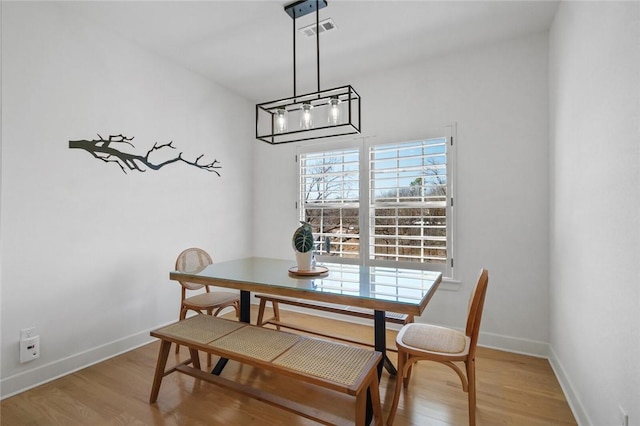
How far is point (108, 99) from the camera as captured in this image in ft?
8.86

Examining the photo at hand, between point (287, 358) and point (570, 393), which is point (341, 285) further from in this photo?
point (570, 393)

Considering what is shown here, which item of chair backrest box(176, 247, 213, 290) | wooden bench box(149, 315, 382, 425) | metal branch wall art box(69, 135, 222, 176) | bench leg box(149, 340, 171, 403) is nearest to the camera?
wooden bench box(149, 315, 382, 425)

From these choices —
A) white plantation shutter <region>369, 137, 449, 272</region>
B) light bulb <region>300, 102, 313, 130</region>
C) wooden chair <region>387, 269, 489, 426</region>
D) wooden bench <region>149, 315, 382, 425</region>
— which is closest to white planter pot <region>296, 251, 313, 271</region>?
wooden bench <region>149, 315, 382, 425</region>

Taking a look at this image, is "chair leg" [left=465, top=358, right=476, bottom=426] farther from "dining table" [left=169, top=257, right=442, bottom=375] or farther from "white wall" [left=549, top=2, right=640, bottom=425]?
"white wall" [left=549, top=2, right=640, bottom=425]

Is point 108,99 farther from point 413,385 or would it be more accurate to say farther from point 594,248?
point 594,248

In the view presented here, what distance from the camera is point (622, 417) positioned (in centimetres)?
131

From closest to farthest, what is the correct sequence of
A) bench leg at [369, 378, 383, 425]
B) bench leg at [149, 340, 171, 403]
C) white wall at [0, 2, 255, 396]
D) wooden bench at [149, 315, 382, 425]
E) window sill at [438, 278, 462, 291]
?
wooden bench at [149, 315, 382, 425], bench leg at [369, 378, 383, 425], bench leg at [149, 340, 171, 403], white wall at [0, 2, 255, 396], window sill at [438, 278, 462, 291]

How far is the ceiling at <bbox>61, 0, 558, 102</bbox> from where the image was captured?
2.39 metres

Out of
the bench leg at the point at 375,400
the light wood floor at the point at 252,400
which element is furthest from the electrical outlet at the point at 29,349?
the bench leg at the point at 375,400

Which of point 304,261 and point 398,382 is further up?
point 304,261

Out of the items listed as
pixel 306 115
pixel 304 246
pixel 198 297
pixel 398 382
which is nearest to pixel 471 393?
pixel 398 382

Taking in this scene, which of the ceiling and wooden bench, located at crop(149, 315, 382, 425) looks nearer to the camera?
wooden bench, located at crop(149, 315, 382, 425)

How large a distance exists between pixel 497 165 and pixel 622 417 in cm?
207

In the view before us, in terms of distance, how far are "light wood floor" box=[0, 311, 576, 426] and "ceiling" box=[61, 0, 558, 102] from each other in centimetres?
281
